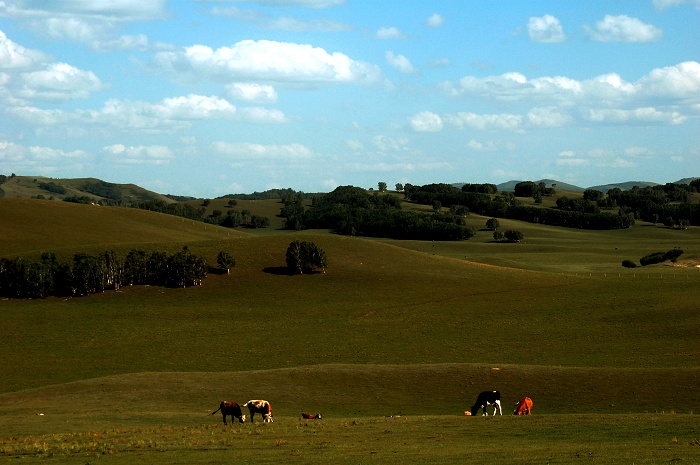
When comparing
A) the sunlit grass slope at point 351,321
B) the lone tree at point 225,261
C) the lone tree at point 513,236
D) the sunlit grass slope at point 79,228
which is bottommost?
the sunlit grass slope at point 351,321

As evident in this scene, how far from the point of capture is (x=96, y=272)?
96250 mm

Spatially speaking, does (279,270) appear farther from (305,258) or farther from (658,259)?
(658,259)

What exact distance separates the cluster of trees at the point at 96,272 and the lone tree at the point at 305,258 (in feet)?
26.7

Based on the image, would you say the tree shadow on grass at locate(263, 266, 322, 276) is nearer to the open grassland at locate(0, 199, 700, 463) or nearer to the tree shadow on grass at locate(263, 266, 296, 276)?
the tree shadow on grass at locate(263, 266, 296, 276)

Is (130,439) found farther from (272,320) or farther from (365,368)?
(272,320)

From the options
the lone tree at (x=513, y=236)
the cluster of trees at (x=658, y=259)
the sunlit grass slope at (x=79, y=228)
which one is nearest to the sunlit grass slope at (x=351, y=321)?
the sunlit grass slope at (x=79, y=228)

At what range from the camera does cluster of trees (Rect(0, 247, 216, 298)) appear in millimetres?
95312

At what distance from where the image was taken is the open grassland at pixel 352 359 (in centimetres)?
2731

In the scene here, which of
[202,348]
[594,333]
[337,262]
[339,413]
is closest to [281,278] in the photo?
[337,262]

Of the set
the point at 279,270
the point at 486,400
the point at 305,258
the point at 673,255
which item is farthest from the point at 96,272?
the point at 673,255

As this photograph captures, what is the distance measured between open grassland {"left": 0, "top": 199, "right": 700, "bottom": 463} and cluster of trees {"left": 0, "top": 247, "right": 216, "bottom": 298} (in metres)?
2.47

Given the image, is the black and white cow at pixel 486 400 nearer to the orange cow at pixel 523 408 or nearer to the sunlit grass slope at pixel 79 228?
the orange cow at pixel 523 408

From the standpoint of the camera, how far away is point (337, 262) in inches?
4400

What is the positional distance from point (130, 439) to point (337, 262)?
83581 millimetres
